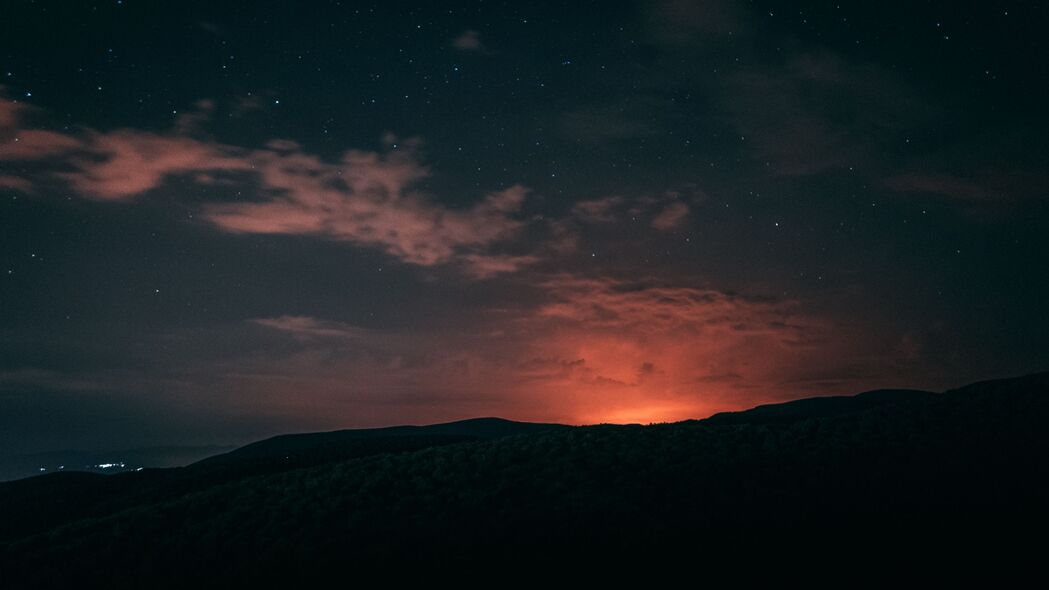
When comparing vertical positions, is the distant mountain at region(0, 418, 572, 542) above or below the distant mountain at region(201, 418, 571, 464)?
above

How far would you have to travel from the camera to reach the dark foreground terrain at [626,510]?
1380cm

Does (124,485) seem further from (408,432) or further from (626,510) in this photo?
(408,432)

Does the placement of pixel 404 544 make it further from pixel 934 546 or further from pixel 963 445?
pixel 963 445

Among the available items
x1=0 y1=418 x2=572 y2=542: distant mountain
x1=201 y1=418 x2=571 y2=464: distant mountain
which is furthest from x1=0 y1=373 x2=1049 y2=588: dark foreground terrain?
x1=201 y1=418 x2=571 y2=464: distant mountain

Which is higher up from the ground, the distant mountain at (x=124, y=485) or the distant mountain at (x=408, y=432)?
the distant mountain at (x=124, y=485)

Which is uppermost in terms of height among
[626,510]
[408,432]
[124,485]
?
[626,510]

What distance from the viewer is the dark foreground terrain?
13797 millimetres

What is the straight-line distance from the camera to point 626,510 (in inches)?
656

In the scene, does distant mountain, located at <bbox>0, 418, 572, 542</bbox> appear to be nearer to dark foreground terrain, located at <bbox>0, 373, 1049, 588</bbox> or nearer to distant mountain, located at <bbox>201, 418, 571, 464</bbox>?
dark foreground terrain, located at <bbox>0, 373, 1049, 588</bbox>

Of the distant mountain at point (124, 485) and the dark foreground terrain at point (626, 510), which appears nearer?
the dark foreground terrain at point (626, 510)

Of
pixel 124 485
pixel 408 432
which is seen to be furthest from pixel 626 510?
pixel 408 432

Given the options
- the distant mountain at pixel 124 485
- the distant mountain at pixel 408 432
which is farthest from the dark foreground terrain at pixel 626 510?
the distant mountain at pixel 408 432

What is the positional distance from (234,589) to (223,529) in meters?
4.74

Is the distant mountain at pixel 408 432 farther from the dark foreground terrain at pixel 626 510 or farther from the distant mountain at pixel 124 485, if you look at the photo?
the dark foreground terrain at pixel 626 510
